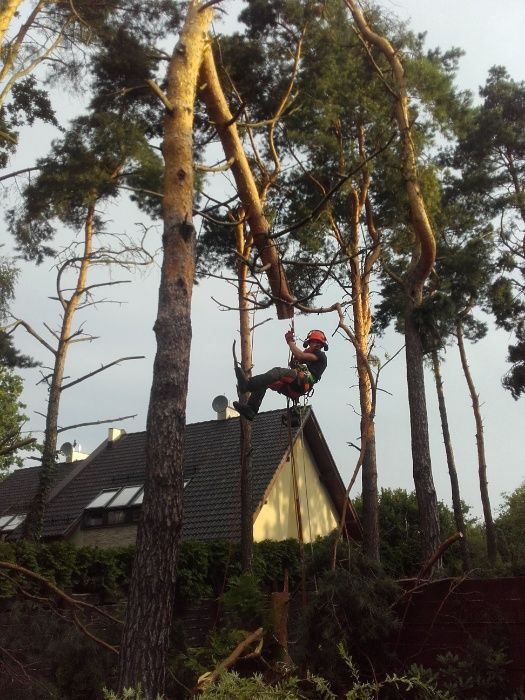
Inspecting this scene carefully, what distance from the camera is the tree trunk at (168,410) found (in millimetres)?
4527

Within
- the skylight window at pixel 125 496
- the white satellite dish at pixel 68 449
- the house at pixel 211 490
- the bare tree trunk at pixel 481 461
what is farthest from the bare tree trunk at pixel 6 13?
the white satellite dish at pixel 68 449

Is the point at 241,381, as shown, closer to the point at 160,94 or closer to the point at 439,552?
the point at 439,552

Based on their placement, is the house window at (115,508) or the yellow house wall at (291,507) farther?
the house window at (115,508)

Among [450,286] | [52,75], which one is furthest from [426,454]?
[52,75]

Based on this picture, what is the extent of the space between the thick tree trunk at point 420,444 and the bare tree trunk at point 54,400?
6249 millimetres

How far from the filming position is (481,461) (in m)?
19.4

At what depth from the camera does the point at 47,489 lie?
44.4 feet

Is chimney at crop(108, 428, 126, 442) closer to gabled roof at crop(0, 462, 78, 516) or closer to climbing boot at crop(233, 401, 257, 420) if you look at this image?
gabled roof at crop(0, 462, 78, 516)

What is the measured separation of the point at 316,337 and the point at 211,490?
11269mm

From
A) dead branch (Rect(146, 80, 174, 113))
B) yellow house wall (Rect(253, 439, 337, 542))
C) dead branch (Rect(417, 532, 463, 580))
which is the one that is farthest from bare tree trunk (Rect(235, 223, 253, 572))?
dead branch (Rect(417, 532, 463, 580))

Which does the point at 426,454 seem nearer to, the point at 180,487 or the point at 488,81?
the point at 180,487

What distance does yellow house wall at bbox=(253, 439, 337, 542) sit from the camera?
55.8ft

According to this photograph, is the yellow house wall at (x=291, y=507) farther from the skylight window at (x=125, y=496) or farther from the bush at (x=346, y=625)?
the bush at (x=346, y=625)

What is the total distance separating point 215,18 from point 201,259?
6.51 metres
